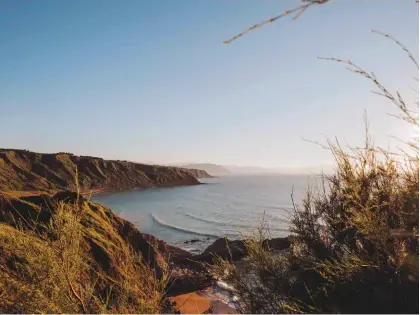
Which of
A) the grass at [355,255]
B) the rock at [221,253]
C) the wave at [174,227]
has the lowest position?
the wave at [174,227]

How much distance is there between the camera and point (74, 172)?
78938 mm

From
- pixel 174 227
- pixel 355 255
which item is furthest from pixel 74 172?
pixel 355 255

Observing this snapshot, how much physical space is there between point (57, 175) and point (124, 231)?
7147cm

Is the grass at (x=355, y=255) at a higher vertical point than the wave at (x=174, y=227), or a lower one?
higher

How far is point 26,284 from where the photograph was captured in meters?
4.50

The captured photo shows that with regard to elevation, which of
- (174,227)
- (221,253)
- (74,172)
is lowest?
(174,227)

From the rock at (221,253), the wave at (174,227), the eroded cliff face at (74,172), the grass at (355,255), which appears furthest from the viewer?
the eroded cliff face at (74,172)

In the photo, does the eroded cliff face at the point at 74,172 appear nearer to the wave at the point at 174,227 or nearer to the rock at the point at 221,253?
the wave at the point at 174,227

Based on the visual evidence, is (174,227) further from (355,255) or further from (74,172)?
(74,172)

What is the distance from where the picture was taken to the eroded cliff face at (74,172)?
68.6 m

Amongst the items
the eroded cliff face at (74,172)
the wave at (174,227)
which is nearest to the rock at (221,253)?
the wave at (174,227)

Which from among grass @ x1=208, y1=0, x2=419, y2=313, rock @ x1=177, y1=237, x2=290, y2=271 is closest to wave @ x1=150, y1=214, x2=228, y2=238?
rock @ x1=177, y1=237, x2=290, y2=271

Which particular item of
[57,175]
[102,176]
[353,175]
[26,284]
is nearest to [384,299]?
[353,175]

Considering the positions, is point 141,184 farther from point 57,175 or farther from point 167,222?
point 167,222
